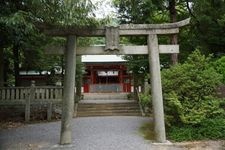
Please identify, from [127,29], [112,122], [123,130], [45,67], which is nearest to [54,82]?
[45,67]

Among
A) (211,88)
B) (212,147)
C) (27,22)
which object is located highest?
(27,22)

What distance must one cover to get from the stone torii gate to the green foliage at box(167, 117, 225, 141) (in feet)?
3.19

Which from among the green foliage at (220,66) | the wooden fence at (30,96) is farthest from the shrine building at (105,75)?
the green foliage at (220,66)

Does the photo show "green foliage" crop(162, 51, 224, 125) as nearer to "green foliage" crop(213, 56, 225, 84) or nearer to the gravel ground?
the gravel ground

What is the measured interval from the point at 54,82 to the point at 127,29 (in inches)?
634

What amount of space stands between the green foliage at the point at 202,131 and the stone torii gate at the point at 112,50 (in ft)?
3.19

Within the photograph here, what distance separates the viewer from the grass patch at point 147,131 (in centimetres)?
1475

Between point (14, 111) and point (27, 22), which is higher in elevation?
point (27, 22)

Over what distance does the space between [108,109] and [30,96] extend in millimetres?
5239

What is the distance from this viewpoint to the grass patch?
1475cm

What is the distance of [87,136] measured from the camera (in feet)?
48.5

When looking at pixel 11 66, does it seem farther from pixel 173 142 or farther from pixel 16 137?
pixel 173 142

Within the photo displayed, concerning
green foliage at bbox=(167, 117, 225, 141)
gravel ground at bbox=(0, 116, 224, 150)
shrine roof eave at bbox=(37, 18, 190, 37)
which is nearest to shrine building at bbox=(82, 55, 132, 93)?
gravel ground at bbox=(0, 116, 224, 150)

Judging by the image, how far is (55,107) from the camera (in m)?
22.5
